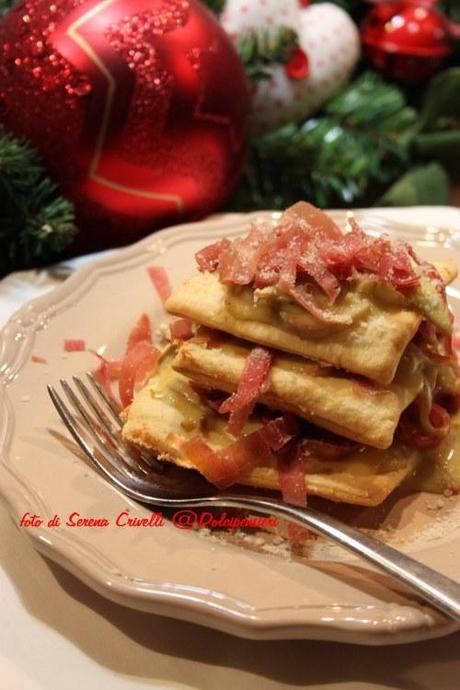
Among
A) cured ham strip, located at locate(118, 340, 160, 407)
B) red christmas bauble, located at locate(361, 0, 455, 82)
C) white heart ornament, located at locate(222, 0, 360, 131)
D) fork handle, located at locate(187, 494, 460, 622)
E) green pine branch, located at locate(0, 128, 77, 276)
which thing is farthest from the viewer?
red christmas bauble, located at locate(361, 0, 455, 82)

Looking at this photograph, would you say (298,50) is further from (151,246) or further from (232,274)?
(232,274)

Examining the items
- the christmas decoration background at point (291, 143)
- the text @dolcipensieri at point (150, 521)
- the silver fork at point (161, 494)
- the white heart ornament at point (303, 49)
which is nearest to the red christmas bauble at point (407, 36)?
the christmas decoration background at point (291, 143)

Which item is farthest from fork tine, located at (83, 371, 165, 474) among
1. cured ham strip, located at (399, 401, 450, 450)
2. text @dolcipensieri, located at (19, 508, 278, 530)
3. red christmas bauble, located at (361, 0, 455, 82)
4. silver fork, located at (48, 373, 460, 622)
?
red christmas bauble, located at (361, 0, 455, 82)

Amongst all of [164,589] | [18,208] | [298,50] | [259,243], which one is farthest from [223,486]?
[298,50]

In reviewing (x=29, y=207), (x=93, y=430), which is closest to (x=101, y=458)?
(x=93, y=430)

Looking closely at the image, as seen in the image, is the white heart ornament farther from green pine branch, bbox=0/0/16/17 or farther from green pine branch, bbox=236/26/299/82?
green pine branch, bbox=0/0/16/17

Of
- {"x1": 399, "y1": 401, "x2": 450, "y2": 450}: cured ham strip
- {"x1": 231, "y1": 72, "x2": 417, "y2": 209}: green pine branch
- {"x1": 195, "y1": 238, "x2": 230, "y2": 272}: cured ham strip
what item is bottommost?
{"x1": 231, "y1": 72, "x2": 417, "y2": 209}: green pine branch

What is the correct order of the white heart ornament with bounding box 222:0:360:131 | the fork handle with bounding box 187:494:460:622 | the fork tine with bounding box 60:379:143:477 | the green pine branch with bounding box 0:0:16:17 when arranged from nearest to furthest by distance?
the fork handle with bounding box 187:494:460:622, the fork tine with bounding box 60:379:143:477, the green pine branch with bounding box 0:0:16:17, the white heart ornament with bounding box 222:0:360:131
